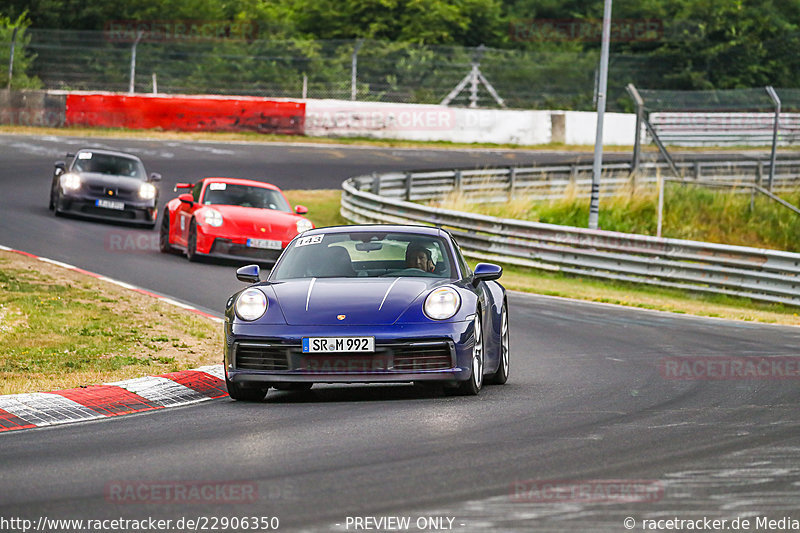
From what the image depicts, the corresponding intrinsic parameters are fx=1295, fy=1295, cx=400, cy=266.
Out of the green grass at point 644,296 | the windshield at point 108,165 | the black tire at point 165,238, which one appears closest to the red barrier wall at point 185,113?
the windshield at point 108,165

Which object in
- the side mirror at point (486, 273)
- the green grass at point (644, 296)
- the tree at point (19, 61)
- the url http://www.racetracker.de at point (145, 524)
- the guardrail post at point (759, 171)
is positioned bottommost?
the green grass at point (644, 296)

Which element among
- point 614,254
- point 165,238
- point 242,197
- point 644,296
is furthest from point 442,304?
point 614,254

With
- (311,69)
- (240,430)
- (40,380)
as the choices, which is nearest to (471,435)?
(240,430)

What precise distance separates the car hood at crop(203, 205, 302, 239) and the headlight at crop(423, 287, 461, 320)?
1032cm

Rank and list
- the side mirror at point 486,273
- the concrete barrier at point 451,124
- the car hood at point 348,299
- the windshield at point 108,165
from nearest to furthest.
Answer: the car hood at point 348,299
the side mirror at point 486,273
the windshield at point 108,165
the concrete barrier at point 451,124

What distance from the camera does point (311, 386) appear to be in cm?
999

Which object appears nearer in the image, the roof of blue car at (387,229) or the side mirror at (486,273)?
the side mirror at (486,273)

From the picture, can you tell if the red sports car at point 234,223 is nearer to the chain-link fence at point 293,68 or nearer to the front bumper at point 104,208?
the front bumper at point 104,208

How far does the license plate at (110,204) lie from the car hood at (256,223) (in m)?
4.62

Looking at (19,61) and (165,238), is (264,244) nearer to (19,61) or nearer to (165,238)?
(165,238)

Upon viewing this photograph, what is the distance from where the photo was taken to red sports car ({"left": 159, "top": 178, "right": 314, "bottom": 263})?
19.4 meters

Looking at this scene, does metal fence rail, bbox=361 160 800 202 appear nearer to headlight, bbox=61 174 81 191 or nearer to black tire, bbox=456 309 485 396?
headlight, bbox=61 174 81 191

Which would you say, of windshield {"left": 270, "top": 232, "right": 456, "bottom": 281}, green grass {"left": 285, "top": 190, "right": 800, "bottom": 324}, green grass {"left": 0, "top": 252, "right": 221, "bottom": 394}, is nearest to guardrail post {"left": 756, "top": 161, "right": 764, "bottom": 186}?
green grass {"left": 285, "top": 190, "right": 800, "bottom": 324}

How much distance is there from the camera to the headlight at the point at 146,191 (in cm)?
2391
